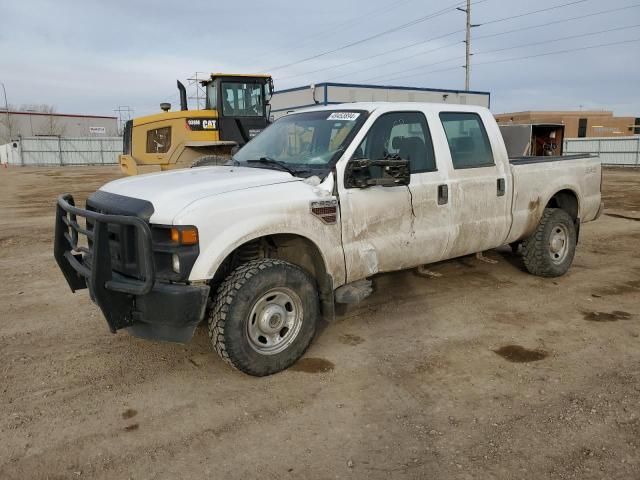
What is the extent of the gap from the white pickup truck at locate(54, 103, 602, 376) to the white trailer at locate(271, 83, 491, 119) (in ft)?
46.4

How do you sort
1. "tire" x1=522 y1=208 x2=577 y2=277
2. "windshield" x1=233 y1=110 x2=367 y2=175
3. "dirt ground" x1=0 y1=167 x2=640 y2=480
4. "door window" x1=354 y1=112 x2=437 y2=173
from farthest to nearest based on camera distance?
"tire" x1=522 y1=208 x2=577 y2=277 < "door window" x1=354 y1=112 x2=437 y2=173 < "windshield" x1=233 y1=110 x2=367 y2=175 < "dirt ground" x1=0 y1=167 x2=640 y2=480

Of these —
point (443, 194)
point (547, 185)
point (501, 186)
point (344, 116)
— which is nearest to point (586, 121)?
point (547, 185)

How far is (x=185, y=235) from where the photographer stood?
3.36 meters

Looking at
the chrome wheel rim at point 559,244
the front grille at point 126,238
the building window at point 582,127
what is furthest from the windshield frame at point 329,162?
the building window at point 582,127

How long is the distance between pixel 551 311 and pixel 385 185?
2351 mm

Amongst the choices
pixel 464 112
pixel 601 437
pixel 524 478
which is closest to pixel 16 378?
pixel 524 478

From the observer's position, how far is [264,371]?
382cm

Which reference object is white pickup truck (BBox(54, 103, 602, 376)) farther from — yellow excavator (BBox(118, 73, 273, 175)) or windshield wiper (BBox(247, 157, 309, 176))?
yellow excavator (BBox(118, 73, 273, 175))

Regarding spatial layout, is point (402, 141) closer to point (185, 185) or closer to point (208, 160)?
point (185, 185)

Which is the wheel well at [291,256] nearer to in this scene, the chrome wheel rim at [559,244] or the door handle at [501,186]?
the door handle at [501,186]

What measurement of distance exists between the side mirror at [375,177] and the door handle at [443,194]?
0.74 m

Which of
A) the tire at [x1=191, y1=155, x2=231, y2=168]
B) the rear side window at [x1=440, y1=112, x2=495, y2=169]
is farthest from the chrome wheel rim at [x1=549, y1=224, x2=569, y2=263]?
the tire at [x1=191, y1=155, x2=231, y2=168]

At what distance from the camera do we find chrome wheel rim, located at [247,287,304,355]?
378 centimetres

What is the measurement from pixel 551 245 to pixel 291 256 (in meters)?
3.53
